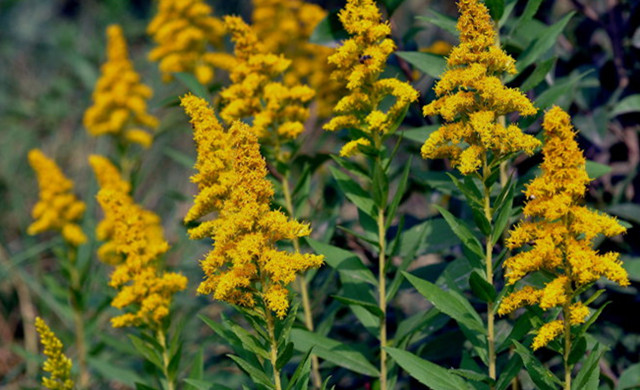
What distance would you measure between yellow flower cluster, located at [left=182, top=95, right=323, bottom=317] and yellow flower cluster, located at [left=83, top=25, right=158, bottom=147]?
2.59 metres

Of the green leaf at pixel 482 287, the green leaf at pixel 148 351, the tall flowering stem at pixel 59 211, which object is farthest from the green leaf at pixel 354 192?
the tall flowering stem at pixel 59 211

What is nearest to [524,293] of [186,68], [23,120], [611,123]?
[611,123]

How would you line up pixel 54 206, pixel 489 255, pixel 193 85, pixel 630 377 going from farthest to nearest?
pixel 54 206 < pixel 193 85 < pixel 630 377 < pixel 489 255

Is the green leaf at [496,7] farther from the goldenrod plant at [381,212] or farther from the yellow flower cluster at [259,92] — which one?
the yellow flower cluster at [259,92]

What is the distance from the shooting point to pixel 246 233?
186 centimetres

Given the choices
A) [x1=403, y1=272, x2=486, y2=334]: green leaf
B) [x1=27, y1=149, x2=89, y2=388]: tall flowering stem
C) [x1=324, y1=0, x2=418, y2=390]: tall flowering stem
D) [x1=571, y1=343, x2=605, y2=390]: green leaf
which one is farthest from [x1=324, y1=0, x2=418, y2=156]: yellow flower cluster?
[x1=27, y1=149, x2=89, y2=388]: tall flowering stem

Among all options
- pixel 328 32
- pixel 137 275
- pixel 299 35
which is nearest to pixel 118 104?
pixel 299 35

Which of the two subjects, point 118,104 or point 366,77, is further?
point 118,104

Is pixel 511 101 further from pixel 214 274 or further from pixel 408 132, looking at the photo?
pixel 214 274

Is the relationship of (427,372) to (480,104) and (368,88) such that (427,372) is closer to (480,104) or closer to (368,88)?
(480,104)

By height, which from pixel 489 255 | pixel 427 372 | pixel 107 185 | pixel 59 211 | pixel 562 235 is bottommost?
pixel 59 211

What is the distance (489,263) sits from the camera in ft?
6.42

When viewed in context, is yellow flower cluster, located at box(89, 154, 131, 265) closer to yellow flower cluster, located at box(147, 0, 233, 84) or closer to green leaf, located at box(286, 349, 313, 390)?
yellow flower cluster, located at box(147, 0, 233, 84)

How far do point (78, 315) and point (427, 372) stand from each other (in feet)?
7.19
